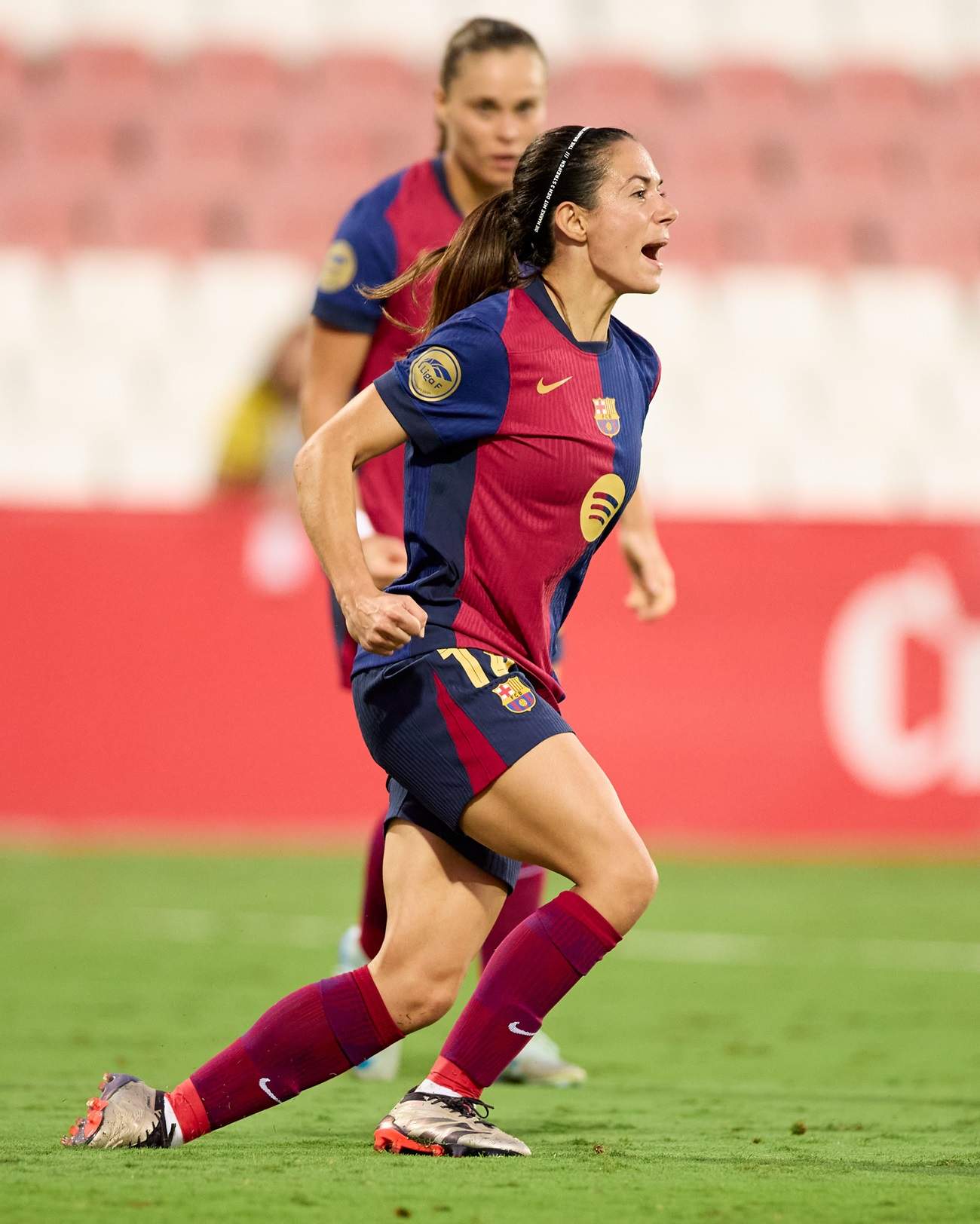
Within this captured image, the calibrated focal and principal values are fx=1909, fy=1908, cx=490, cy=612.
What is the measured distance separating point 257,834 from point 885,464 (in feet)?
15.4

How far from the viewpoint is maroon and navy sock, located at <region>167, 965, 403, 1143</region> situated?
10.9 ft

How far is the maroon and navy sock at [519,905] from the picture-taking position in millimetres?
4406

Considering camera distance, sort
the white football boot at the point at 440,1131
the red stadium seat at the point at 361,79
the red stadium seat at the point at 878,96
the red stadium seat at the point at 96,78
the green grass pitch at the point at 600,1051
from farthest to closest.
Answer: the red stadium seat at the point at 878,96, the red stadium seat at the point at 361,79, the red stadium seat at the point at 96,78, the white football boot at the point at 440,1131, the green grass pitch at the point at 600,1051

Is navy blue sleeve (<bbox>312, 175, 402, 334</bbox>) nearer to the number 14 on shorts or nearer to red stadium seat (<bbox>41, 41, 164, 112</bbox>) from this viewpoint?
the number 14 on shorts

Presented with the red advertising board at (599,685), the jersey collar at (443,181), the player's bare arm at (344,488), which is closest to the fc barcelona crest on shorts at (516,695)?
the player's bare arm at (344,488)

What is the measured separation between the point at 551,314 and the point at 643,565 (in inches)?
41.2

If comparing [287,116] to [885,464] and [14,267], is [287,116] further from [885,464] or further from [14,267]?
[885,464]

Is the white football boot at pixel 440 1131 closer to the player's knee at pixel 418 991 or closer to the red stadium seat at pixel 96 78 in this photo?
the player's knee at pixel 418 991

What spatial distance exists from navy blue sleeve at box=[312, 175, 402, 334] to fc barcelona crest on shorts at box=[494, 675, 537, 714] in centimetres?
148

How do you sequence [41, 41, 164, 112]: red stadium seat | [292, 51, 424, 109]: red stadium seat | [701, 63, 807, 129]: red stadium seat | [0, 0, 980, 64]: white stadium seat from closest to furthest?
1. [41, 41, 164, 112]: red stadium seat
2. [0, 0, 980, 64]: white stadium seat
3. [292, 51, 424, 109]: red stadium seat
4. [701, 63, 807, 129]: red stadium seat

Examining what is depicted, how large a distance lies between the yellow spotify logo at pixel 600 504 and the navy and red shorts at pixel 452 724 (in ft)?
0.94

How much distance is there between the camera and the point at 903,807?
9.05 m

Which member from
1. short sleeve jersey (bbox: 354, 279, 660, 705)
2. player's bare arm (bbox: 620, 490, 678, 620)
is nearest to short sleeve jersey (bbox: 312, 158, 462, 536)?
player's bare arm (bbox: 620, 490, 678, 620)

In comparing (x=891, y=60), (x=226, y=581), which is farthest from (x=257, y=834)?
(x=891, y=60)
